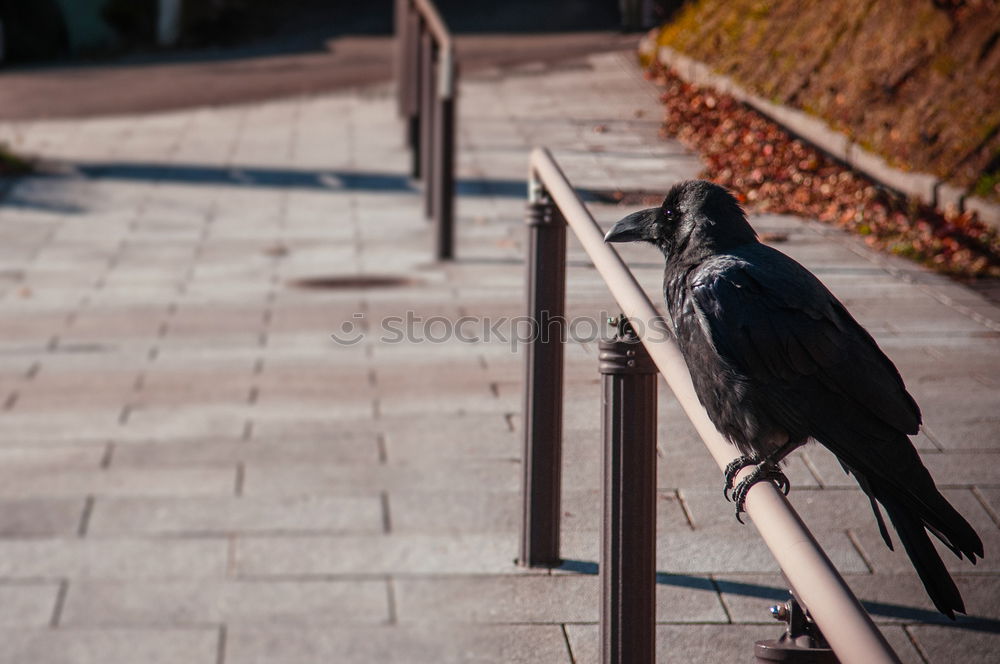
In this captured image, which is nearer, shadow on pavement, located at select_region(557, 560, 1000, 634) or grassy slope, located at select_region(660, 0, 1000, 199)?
shadow on pavement, located at select_region(557, 560, 1000, 634)

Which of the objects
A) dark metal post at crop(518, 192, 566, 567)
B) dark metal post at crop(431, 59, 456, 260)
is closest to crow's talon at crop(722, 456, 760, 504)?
dark metal post at crop(518, 192, 566, 567)

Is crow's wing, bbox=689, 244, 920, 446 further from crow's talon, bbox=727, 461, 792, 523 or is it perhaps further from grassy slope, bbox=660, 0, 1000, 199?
grassy slope, bbox=660, 0, 1000, 199

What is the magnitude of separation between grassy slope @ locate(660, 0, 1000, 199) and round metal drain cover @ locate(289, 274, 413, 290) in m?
2.36

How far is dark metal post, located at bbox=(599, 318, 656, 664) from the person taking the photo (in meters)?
2.77

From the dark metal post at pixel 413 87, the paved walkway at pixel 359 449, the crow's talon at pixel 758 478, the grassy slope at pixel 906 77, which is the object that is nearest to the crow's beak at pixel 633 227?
the paved walkway at pixel 359 449

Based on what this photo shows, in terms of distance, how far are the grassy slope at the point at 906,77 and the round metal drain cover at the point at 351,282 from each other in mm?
2361

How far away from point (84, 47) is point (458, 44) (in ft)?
19.0

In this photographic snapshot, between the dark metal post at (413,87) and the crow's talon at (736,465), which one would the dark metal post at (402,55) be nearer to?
the dark metal post at (413,87)

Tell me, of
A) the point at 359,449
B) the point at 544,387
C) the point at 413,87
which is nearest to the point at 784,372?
the point at 544,387

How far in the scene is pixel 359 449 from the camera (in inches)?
198

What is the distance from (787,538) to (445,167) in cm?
640

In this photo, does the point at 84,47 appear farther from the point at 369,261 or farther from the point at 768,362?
the point at 768,362

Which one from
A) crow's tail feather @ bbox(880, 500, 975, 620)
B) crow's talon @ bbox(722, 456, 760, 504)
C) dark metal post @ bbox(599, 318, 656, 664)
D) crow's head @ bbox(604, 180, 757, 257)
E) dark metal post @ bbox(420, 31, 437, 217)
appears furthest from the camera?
dark metal post @ bbox(420, 31, 437, 217)

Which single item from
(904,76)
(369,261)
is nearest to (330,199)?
(369,261)
